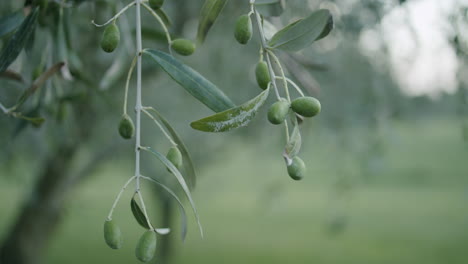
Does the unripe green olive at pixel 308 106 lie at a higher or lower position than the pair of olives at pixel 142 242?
higher

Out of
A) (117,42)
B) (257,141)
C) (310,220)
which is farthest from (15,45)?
(310,220)

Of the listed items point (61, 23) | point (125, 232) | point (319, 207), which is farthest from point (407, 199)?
point (61, 23)

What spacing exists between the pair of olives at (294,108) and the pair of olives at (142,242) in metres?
0.22

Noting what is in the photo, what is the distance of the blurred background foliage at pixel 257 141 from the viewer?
4.94ft

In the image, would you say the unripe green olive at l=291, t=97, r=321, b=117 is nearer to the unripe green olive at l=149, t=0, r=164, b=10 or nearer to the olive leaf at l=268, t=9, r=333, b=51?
the olive leaf at l=268, t=9, r=333, b=51

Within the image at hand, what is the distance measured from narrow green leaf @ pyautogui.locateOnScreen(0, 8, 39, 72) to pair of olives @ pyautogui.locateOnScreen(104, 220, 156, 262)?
35 centimetres

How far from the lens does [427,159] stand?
20.0 metres

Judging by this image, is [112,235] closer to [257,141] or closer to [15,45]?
[15,45]

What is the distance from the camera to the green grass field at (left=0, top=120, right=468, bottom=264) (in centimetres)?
1096

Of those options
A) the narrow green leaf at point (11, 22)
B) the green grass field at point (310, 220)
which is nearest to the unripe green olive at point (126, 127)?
the narrow green leaf at point (11, 22)

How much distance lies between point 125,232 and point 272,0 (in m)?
14.8

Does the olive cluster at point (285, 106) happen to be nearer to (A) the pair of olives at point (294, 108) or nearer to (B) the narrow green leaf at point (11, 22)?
(A) the pair of olives at point (294, 108)

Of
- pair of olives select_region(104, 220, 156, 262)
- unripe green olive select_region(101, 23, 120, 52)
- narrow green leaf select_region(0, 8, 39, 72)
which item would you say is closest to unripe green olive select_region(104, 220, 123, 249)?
pair of olives select_region(104, 220, 156, 262)

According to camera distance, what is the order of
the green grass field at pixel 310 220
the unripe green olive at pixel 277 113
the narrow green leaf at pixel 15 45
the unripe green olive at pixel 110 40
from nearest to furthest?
the unripe green olive at pixel 277 113
the unripe green olive at pixel 110 40
the narrow green leaf at pixel 15 45
the green grass field at pixel 310 220
